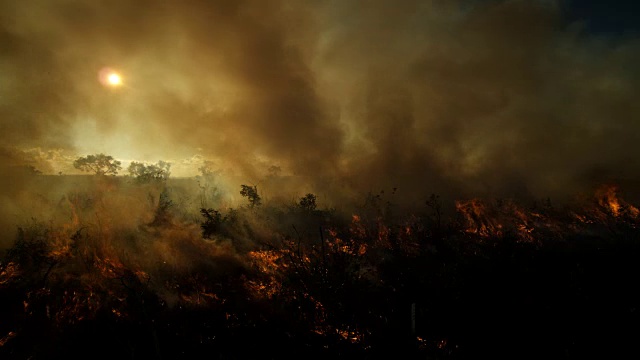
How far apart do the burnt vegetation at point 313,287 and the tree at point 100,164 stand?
2345 cm

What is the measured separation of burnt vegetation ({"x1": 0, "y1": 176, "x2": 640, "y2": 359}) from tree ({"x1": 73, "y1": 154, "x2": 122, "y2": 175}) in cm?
2345

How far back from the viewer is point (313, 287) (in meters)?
11.0

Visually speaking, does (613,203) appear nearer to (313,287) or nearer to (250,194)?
(313,287)

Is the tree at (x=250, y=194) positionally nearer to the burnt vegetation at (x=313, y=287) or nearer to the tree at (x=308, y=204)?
the burnt vegetation at (x=313, y=287)

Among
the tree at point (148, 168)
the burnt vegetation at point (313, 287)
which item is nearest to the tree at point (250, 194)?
the burnt vegetation at point (313, 287)

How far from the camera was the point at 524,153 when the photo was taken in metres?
27.7

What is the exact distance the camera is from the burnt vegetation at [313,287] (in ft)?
31.6

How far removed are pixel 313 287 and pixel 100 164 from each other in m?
42.7

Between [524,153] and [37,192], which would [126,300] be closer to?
[37,192]

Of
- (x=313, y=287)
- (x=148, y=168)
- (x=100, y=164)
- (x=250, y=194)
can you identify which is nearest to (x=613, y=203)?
(x=313, y=287)

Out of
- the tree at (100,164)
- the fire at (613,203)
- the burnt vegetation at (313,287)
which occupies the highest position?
the tree at (100,164)

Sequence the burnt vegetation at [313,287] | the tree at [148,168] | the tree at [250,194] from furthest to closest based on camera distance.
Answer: the tree at [148,168], the tree at [250,194], the burnt vegetation at [313,287]

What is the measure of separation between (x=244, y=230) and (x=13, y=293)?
10.1 meters

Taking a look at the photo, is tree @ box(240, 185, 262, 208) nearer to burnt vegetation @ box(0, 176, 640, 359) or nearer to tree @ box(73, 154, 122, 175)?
burnt vegetation @ box(0, 176, 640, 359)
